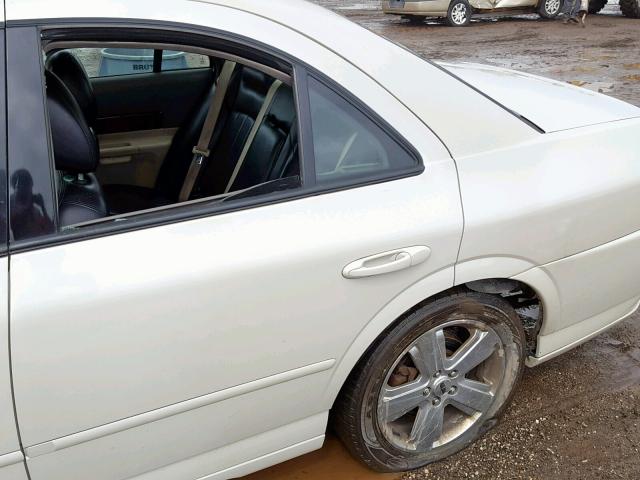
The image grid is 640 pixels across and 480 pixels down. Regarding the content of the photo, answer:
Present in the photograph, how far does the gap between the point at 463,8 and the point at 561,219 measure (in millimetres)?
12303

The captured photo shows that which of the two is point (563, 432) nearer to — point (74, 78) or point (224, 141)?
point (224, 141)

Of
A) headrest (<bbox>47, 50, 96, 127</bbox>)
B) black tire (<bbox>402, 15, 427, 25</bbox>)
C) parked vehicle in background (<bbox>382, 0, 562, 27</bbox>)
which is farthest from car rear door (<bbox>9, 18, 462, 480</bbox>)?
black tire (<bbox>402, 15, 427, 25</bbox>)

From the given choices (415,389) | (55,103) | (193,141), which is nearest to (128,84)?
(193,141)

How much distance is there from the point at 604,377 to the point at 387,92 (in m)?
1.77

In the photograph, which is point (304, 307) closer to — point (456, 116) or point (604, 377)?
point (456, 116)

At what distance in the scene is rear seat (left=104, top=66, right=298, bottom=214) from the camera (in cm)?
208

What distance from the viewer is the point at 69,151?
176cm

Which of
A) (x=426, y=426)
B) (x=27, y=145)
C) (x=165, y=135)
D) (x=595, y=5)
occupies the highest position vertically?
(x=595, y=5)

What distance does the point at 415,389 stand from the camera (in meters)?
2.19

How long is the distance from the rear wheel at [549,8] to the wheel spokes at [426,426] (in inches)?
537

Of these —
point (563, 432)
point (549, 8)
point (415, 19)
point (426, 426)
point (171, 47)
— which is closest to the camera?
point (171, 47)

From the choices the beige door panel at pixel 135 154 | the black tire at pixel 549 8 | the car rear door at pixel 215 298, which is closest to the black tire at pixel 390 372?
the car rear door at pixel 215 298

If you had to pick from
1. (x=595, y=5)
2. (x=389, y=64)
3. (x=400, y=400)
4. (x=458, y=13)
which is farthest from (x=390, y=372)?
(x=595, y=5)

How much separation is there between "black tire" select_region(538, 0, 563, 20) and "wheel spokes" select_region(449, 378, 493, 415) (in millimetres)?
13482
